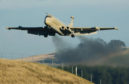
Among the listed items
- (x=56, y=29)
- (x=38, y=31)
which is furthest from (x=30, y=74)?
(x=38, y=31)

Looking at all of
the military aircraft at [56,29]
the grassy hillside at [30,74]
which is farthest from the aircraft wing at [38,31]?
the grassy hillside at [30,74]

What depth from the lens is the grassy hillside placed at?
5797 cm

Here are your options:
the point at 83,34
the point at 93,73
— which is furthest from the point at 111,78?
the point at 83,34

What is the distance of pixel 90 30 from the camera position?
78.6 m

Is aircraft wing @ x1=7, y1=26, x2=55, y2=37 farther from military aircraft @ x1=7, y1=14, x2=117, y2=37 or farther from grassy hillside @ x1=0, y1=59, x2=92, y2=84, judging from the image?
grassy hillside @ x1=0, y1=59, x2=92, y2=84

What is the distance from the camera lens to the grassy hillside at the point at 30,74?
190ft

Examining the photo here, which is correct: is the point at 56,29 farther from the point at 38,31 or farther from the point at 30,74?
the point at 30,74

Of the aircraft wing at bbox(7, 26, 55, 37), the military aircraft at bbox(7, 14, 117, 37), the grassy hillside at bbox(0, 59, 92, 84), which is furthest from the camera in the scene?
the aircraft wing at bbox(7, 26, 55, 37)

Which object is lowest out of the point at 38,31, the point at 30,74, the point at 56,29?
the point at 30,74

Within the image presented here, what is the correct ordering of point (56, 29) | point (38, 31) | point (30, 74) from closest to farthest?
1. point (30, 74)
2. point (56, 29)
3. point (38, 31)

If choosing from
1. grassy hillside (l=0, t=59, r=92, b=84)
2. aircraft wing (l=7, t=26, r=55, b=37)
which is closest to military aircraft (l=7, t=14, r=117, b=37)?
aircraft wing (l=7, t=26, r=55, b=37)

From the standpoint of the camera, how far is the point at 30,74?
62219 mm

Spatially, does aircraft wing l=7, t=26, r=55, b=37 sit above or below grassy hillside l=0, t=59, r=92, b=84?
above

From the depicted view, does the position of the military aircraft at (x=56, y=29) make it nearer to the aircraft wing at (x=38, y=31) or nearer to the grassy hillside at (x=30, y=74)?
the aircraft wing at (x=38, y=31)
